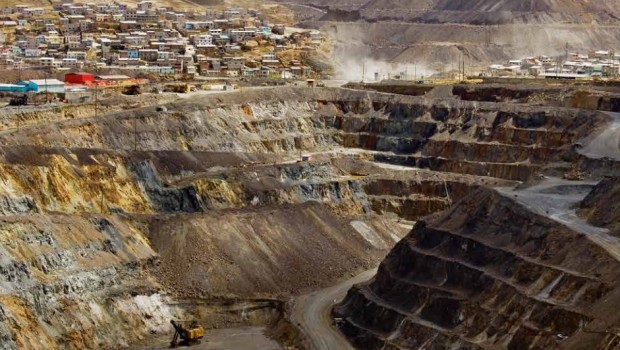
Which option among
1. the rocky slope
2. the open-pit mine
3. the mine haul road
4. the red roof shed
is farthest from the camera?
the red roof shed

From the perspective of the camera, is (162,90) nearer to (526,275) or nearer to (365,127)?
(365,127)

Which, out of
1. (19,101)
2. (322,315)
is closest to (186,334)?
(322,315)

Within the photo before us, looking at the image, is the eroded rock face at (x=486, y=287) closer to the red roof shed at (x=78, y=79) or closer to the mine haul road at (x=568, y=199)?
the mine haul road at (x=568, y=199)

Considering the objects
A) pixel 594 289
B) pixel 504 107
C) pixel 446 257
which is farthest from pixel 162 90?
pixel 594 289

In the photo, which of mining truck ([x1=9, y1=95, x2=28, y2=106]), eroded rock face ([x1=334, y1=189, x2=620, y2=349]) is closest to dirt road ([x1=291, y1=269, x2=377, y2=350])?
eroded rock face ([x1=334, y1=189, x2=620, y2=349])

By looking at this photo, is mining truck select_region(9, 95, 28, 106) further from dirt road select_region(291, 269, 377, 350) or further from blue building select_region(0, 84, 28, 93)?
dirt road select_region(291, 269, 377, 350)

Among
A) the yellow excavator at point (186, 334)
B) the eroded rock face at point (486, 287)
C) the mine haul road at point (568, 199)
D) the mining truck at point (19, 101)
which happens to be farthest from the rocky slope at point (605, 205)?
the mining truck at point (19, 101)
